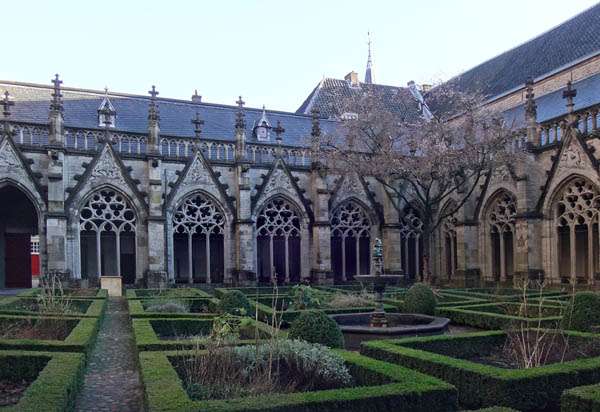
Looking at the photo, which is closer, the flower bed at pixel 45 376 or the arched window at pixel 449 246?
the flower bed at pixel 45 376

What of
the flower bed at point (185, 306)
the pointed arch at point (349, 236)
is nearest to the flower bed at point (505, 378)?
the flower bed at point (185, 306)

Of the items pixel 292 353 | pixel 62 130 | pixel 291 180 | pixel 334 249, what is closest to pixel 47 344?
pixel 292 353

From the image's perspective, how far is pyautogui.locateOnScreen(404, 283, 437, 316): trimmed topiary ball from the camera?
12461 millimetres

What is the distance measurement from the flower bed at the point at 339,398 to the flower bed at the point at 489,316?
5.37m

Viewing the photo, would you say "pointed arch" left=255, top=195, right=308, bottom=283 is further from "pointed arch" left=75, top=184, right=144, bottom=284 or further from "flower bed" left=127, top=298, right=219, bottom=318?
"flower bed" left=127, top=298, right=219, bottom=318

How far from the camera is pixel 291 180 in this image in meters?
22.1

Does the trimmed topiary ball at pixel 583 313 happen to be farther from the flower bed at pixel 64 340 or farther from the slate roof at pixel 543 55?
the slate roof at pixel 543 55

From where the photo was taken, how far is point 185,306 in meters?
13.7

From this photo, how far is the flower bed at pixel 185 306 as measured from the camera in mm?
11422

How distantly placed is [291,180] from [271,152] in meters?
1.62

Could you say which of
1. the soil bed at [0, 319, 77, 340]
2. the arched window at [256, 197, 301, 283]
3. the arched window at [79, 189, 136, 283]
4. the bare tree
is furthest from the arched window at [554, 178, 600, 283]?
the arched window at [79, 189, 136, 283]

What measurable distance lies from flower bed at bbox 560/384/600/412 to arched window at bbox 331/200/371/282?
18036 mm

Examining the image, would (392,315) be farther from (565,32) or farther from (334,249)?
(565,32)

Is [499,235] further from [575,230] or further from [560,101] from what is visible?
[560,101]
